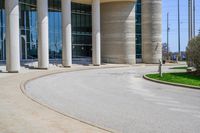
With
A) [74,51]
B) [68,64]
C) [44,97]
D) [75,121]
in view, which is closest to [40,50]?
[68,64]

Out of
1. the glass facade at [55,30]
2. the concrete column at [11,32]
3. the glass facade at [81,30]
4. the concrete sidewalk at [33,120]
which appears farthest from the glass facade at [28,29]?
the concrete sidewalk at [33,120]

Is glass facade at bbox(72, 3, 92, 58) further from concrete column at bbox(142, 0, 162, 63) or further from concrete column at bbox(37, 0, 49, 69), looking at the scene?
concrete column at bbox(37, 0, 49, 69)

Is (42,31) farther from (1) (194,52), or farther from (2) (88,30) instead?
(2) (88,30)

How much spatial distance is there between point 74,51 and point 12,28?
984 inches

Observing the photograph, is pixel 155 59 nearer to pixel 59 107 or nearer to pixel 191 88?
pixel 191 88

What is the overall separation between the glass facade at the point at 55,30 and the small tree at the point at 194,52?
21.8 m

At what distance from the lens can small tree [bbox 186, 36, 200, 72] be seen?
1179 inches

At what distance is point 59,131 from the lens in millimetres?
9352

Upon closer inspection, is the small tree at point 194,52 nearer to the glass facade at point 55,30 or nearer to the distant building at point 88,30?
the distant building at point 88,30

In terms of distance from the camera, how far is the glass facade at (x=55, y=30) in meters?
47.8

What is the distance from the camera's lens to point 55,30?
177ft

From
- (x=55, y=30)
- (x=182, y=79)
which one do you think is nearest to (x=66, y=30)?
(x=55, y=30)

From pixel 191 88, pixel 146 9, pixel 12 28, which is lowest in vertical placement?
pixel 191 88

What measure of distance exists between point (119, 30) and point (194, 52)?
26.0m
